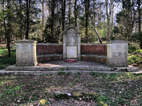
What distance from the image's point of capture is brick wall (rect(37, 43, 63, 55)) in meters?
8.27

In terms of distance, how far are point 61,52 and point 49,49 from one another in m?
1.08

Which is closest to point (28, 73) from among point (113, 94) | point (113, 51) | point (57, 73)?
point (57, 73)

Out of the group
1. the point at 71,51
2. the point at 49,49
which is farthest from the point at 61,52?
the point at 49,49

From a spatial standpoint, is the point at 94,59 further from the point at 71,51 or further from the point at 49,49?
the point at 49,49

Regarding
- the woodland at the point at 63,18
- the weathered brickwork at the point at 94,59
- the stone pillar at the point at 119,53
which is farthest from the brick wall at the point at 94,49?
the woodland at the point at 63,18

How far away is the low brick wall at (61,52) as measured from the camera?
26.1ft

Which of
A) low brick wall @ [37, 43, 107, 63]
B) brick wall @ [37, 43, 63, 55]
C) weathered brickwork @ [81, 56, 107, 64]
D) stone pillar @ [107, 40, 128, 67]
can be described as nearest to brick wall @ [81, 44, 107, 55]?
low brick wall @ [37, 43, 107, 63]

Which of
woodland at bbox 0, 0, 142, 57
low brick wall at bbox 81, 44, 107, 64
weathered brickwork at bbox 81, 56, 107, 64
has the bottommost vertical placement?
weathered brickwork at bbox 81, 56, 107, 64

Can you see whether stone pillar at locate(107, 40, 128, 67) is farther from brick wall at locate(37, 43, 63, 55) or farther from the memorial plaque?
brick wall at locate(37, 43, 63, 55)

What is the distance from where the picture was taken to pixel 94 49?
8602 mm

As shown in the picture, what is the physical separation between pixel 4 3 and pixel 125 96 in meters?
12.6

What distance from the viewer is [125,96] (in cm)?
337

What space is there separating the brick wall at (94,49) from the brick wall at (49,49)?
1896 mm

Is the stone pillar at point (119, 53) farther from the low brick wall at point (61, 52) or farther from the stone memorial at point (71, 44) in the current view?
the stone memorial at point (71, 44)
